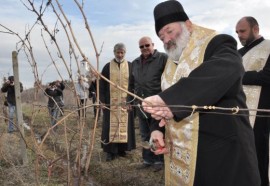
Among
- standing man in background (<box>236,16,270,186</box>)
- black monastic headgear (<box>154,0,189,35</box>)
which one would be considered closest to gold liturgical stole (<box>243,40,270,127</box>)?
standing man in background (<box>236,16,270,186</box>)

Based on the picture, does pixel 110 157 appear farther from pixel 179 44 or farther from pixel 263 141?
pixel 179 44

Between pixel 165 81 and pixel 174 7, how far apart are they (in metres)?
0.54

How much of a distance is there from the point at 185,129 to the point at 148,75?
12.0 ft

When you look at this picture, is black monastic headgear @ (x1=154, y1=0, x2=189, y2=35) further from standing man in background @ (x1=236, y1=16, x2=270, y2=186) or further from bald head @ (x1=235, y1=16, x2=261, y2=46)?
bald head @ (x1=235, y1=16, x2=261, y2=46)

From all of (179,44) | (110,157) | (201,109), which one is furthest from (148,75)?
(201,109)

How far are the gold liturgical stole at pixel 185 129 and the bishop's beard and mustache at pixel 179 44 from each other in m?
0.03

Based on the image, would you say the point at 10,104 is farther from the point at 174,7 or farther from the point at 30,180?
the point at 174,7

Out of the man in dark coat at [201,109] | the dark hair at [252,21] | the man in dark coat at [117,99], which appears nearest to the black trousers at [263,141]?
the dark hair at [252,21]

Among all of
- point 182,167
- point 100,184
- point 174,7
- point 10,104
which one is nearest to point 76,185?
point 182,167

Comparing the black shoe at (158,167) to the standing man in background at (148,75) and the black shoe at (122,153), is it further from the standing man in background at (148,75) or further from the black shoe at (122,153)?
the black shoe at (122,153)

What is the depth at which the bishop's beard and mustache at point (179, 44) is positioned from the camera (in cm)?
270

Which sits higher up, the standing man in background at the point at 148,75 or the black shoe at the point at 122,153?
the standing man in background at the point at 148,75

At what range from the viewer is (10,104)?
39.3ft

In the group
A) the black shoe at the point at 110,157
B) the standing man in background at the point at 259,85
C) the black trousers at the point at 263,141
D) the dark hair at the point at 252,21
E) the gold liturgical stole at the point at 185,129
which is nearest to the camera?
the gold liturgical stole at the point at 185,129
